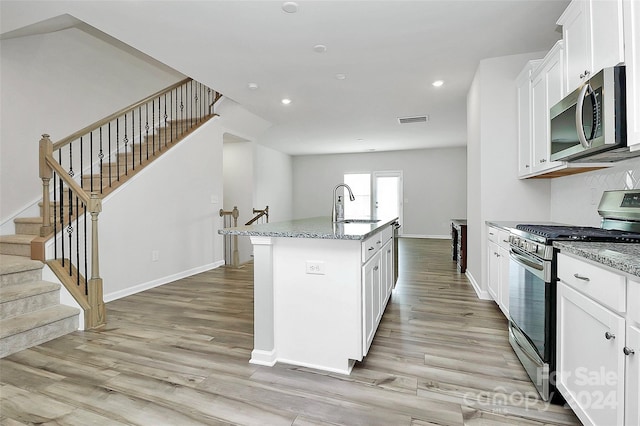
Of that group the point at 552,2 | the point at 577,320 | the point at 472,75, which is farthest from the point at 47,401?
the point at 472,75

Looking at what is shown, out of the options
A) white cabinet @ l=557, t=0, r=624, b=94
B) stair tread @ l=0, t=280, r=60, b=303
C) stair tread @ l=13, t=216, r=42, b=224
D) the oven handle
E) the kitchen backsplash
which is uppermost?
white cabinet @ l=557, t=0, r=624, b=94

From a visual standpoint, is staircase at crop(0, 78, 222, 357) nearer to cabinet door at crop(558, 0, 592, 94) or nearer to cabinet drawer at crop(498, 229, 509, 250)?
cabinet drawer at crop(498, 229, 509, 250)

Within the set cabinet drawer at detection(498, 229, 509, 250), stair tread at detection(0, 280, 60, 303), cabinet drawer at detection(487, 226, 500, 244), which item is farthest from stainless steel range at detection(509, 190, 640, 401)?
stair tread at detection(0, 280, 60, 303)

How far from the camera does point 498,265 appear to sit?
9.50 feet

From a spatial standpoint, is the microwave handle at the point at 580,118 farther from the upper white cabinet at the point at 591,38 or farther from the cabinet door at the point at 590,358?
the cabinet door at the point at 590,358

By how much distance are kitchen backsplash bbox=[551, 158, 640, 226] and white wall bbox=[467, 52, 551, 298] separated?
21 centimetres

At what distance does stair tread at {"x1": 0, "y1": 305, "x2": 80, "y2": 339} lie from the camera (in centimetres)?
238

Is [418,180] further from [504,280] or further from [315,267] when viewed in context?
[315,267]

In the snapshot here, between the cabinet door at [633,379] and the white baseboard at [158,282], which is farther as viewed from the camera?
the white baseboard at [158,282]

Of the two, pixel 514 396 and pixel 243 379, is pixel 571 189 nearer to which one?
pixel 514 396

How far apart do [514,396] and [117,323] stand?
316 cm

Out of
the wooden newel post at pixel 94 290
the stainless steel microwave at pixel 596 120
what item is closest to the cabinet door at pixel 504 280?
the stainless steel microwave at pixel 596 120

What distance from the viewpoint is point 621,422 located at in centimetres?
114

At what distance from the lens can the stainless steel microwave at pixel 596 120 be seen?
5.29ft
